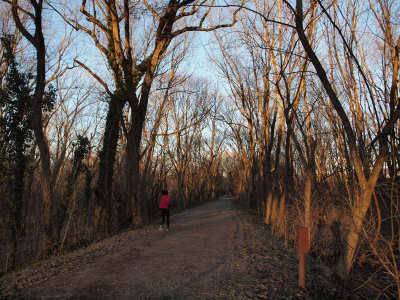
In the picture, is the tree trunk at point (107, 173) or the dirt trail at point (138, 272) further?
the tree trunk at point (107, 173)

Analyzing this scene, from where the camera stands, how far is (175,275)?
5285 mm

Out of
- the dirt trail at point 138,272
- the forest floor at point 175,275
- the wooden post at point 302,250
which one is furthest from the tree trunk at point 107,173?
the wooden post at point 302,250

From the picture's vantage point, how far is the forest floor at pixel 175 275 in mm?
4426

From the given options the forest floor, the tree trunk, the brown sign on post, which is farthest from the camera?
the tree trunk

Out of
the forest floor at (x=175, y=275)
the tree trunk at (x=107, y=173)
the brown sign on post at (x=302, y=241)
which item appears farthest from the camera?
the tree trunk at (x=107, y=173)

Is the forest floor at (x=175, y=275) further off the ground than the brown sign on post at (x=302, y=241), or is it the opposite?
the brown sign on post at (x=302, y=241)

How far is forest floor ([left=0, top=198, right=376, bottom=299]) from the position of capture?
14.5 ft

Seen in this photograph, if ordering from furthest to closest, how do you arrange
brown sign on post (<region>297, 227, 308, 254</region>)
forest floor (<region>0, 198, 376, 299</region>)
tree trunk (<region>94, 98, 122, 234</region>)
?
tree trunk (<region>94, 98, 122, 234</region>), brown sign on post (<region>297, 227, 308, 254</region>), forest floor (<region>0, 198, 376, 299</region>)

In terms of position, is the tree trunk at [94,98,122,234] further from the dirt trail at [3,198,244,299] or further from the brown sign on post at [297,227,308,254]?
the brown sign on post at [297,227,308,254]

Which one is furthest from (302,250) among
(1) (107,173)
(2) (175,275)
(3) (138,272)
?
(1) (107,173)

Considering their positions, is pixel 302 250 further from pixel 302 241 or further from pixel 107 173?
pixel 107 173

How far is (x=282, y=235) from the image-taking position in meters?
10.7

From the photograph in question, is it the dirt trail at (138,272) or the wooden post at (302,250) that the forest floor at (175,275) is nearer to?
the dirt trail at (138,272)

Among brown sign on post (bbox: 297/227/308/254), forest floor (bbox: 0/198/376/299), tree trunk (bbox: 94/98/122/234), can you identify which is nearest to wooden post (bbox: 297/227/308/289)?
brown sign on post (bbox: 297/227/308/254)
